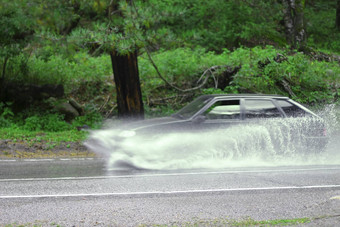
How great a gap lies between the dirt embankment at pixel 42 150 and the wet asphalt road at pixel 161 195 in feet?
5.40

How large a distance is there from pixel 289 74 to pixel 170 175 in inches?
353

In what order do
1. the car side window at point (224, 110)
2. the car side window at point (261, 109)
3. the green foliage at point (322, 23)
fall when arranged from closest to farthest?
the car side window at point (224, 110)
the car side window at point (261, 109)
the green foliage at point (322, 23)

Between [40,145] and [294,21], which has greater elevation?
[294,21]

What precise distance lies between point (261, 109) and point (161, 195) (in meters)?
3.98

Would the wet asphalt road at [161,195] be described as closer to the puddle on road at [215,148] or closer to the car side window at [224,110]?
the puddle on road at [215,148]

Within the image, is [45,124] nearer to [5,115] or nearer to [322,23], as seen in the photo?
[5,115]

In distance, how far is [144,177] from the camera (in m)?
8.57

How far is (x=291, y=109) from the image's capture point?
33.3 feet

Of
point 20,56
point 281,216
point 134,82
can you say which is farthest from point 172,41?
point 281,216

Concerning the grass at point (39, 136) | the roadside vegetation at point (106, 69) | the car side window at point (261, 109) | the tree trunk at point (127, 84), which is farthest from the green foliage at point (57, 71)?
the car side window at point (261, 109)

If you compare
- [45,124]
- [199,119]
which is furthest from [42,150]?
[199,119]

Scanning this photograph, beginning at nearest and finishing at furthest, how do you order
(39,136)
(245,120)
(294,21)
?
(245,120), (39,136), (294,21)

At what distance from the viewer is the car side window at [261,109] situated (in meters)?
9.79

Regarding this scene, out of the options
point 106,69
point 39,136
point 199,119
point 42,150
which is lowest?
point 42,150
